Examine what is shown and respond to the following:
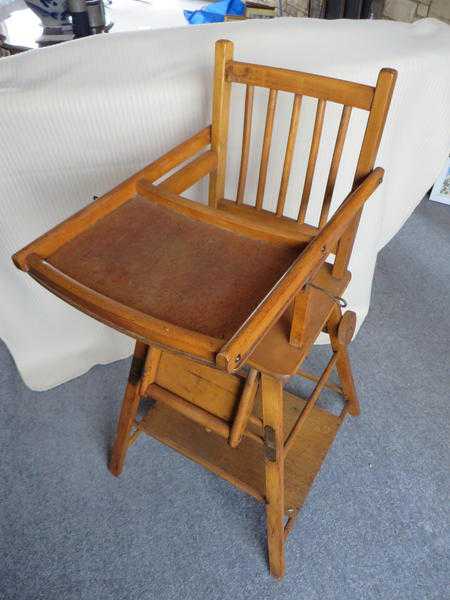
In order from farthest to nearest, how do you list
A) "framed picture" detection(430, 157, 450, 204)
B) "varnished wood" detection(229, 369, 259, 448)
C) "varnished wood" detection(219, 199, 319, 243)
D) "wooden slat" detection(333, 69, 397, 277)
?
1. "framed picture" detection(430, 157, 450, 204)
2. "varnished wood" detection(219, 199, 319, 243)
3. "varnished wood" detection(229, 369, 259, 448)
4. "wooden slat" detection(333, 69, 397, 277)

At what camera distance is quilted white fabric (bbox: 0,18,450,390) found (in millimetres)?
983

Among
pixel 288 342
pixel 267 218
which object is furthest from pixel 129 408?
pixel 267 218

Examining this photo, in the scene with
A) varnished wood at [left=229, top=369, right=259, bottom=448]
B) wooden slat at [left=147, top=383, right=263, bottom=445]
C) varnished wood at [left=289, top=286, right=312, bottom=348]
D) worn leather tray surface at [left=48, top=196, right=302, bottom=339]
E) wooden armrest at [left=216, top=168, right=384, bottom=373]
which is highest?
wooden armrest at [left=216, top=168, right=384, bottom=373]

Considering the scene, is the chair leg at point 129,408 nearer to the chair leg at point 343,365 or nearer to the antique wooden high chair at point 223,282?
the antique wooden high chair at point 223,282

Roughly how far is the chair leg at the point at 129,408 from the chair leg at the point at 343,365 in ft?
1.29

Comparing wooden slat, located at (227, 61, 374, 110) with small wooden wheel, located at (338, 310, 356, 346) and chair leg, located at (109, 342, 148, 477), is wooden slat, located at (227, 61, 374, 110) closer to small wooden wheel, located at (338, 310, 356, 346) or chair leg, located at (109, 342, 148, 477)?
small wooden wheel, located at (338, 310, 356, 346)

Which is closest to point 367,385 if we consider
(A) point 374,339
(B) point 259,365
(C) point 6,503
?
(A) point 374,339

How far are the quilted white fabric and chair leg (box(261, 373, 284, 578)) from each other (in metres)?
0.56

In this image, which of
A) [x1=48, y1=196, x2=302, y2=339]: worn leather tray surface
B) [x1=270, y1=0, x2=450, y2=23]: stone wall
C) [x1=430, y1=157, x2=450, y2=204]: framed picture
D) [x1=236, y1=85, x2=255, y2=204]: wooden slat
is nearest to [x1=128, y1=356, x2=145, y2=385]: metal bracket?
[x1=48, y1=196, x2=302, y2=339]: worn leather tray surface

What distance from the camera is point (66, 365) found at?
1.34 m

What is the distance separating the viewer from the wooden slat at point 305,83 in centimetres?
81

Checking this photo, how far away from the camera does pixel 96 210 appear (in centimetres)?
76

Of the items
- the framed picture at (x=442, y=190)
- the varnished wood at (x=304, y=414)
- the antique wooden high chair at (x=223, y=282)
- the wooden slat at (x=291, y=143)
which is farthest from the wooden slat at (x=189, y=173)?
the framed picture at (x=442, y=190)

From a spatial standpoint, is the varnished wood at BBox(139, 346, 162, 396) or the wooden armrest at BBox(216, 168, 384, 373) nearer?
the wooden armrest at BBox(216, 168, 384, 373)
